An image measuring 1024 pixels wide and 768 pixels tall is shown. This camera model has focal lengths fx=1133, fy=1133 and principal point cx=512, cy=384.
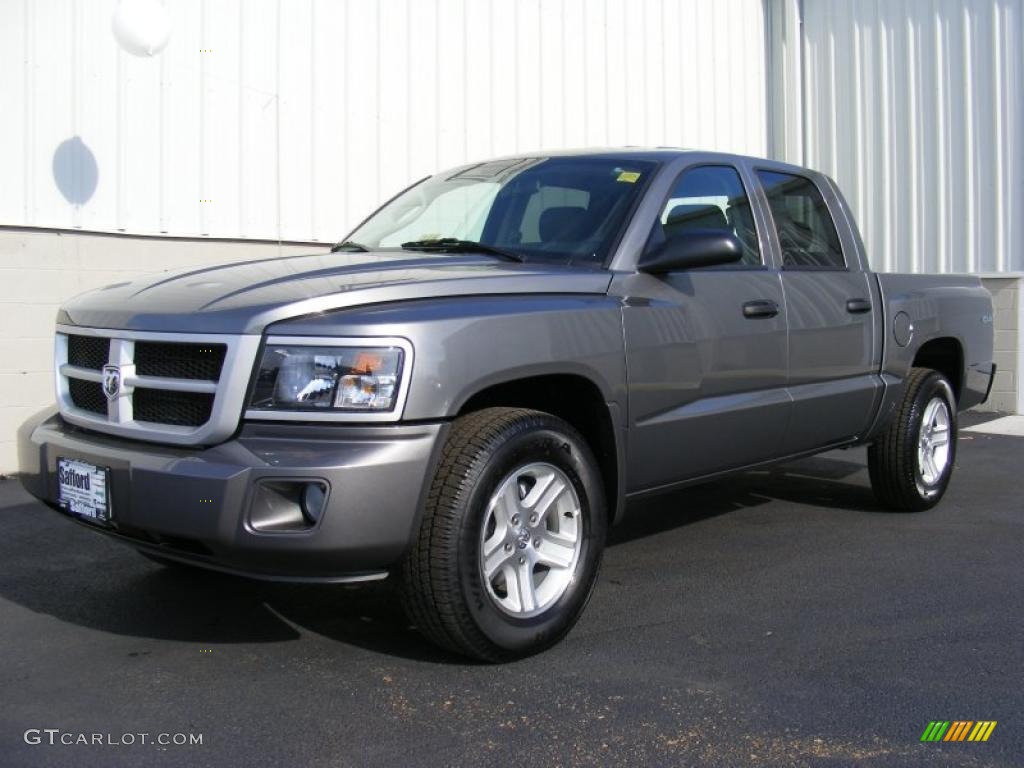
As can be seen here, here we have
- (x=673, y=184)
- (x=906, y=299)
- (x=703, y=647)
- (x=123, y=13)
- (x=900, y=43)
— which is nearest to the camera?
(x=703, y=647)

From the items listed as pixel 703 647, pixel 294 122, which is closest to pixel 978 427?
pixel 294 122

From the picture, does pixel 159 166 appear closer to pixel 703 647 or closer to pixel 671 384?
pixel 671 384

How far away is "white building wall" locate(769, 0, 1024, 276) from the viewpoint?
11211 mm

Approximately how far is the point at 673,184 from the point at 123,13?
Result: 4.10 metres

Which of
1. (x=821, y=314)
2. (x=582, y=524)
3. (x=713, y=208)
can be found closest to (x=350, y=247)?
(x=713, y=208)

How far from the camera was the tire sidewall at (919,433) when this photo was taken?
5.93 metres

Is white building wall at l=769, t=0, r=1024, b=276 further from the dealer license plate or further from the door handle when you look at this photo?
the dealer license plate

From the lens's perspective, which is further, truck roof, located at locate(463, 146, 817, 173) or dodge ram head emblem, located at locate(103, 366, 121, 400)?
truck roof, located at locate(463, 146, 817, 173)

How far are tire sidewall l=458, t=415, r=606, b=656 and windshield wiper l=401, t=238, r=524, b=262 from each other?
32.4 inches

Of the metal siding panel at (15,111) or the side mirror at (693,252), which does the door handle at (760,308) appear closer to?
the side mirror at (693,252)

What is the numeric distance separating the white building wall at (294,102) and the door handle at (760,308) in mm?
4547

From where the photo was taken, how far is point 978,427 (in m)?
9.79

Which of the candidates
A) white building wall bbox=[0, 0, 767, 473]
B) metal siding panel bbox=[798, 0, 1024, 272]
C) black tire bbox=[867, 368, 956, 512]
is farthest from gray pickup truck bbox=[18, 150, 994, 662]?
metal siding panel bbox=[798, 0, 1024, 272]

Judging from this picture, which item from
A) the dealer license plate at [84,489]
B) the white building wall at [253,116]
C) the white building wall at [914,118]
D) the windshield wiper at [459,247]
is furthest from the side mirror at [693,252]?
the white building wall at [914,118]
